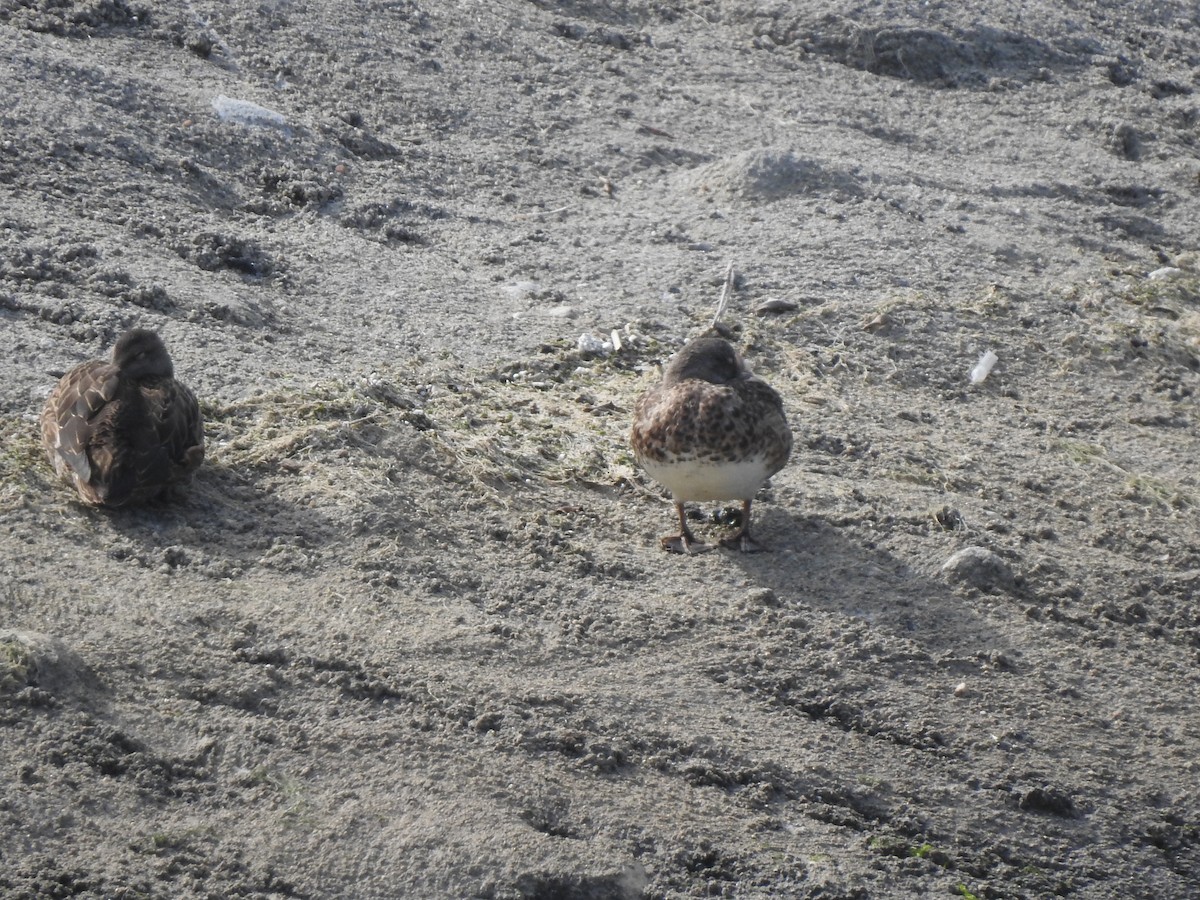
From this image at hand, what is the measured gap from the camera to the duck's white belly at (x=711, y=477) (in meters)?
5.60

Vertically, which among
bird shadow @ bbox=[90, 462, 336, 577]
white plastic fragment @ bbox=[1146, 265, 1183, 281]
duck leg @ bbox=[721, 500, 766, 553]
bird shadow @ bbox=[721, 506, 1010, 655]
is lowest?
bird shadow @ bbox=[721, 506, 1010, 655]

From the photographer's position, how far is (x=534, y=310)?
25.2 feet

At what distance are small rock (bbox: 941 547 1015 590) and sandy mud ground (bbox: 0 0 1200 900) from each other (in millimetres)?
19

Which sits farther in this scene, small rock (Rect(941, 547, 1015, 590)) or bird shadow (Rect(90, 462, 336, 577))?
small rock (Rect(941, 547, 1015, 590))

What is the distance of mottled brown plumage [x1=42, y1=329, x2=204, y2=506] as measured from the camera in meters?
5.20

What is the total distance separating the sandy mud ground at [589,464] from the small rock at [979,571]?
2cm

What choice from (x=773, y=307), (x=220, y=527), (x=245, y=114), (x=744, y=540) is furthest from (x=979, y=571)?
(x=245, y=114)

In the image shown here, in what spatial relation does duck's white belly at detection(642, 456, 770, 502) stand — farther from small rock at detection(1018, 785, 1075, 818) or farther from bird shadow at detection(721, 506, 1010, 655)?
small rock at detection(1018, 785, 1075, 818)

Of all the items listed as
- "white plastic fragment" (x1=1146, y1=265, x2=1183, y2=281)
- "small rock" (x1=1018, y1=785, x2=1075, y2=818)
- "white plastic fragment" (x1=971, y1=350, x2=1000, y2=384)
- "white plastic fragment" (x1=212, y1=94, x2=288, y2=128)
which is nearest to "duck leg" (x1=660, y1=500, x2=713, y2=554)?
"small rock" (x1=1018, y1=785, x2=1075, y2=818)

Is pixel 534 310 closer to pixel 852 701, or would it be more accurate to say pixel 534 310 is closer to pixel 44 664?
pixel 852 701

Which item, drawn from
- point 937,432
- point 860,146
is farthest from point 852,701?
point 860,146

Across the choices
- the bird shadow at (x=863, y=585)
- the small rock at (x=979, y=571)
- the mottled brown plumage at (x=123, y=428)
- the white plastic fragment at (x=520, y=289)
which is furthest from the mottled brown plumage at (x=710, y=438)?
the white plastic fragment at (x=520, y=289)

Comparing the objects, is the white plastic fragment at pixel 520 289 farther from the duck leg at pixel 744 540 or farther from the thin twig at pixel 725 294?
the duck leg at pixel 744 540

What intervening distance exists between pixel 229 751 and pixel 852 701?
2097 mm
